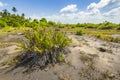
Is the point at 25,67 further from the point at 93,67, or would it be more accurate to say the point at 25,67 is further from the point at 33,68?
the point at 93,67

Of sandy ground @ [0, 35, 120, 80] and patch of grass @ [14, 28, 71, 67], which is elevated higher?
patch of grass @ [14, 28, 71, 67]

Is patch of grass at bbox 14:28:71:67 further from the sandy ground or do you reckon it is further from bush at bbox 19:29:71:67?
the sandy ground

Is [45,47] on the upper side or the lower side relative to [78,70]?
upper

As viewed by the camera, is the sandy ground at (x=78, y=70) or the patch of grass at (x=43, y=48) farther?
the patch of grass at (x=43, y=48)

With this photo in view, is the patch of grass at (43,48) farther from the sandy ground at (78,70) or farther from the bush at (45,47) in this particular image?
the sandy ground at (78,70)

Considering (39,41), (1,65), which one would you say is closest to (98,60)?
(39,41)

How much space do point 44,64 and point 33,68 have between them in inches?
20.4

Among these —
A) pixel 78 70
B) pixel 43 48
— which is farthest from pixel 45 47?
pixel 78 70

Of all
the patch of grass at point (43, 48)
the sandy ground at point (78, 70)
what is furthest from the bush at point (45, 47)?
the sandy ground at point (78, 70)

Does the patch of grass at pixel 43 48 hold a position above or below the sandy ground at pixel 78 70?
above

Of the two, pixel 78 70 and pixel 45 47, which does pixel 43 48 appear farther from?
pixel 78 70

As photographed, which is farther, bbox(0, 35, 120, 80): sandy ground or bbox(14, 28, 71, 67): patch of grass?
bbox(14, 28, 71, 67): patch of grass

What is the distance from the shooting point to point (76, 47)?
10945mm

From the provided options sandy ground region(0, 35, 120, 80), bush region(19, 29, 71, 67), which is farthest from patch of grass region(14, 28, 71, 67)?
sandy ground region(0, 35, 120, 80)
